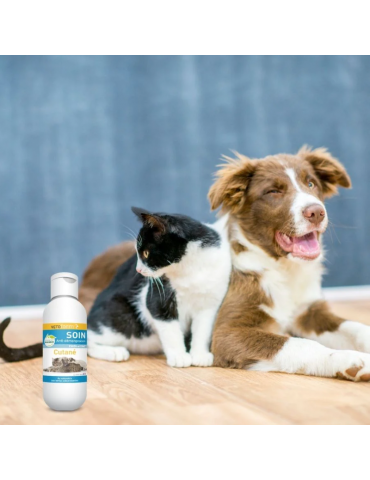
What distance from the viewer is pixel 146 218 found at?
1844 millimetres

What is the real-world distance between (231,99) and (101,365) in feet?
7.79

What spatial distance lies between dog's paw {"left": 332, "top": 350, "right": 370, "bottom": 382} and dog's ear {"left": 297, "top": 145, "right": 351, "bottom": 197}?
2.42 ft

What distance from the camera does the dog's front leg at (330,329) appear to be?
1868mm

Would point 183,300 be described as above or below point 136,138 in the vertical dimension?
below

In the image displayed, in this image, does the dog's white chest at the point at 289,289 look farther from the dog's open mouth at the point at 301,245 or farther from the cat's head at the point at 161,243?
the cat's head at the point at 161,243

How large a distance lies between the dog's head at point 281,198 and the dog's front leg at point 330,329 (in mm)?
242

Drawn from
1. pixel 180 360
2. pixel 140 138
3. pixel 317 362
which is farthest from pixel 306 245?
pixel 140 138

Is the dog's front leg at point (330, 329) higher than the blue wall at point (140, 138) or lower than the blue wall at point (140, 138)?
lower

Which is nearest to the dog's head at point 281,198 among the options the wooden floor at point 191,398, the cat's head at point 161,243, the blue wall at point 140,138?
the cat's head at point 161,243

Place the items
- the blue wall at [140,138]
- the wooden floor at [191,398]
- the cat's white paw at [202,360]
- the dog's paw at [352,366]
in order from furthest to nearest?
1. the blue wall at [140,138]
2. the cat's white paw at [202,360]
3. the dog's paw at [352,366]
4. the wooden floor at [191,398]

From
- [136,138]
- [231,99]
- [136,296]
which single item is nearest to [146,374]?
[136,296]

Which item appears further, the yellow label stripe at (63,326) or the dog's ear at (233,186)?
the dog's ear at (233,186)

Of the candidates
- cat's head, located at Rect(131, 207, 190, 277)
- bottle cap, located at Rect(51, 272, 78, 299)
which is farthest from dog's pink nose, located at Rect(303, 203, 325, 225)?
bottle cap, located at Rect(51, 272, 78, 299)

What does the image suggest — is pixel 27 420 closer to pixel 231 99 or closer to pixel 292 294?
pixel 292 294
